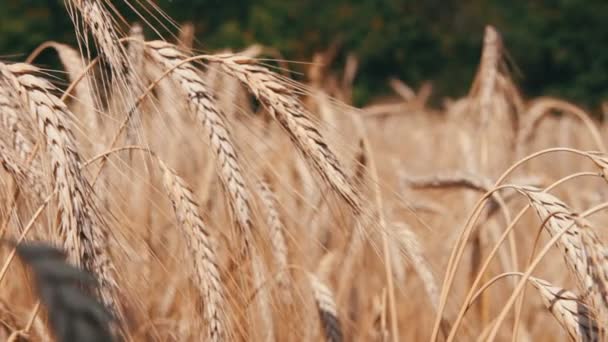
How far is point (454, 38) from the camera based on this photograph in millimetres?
16219

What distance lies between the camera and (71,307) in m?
0.58

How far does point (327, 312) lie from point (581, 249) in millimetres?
542

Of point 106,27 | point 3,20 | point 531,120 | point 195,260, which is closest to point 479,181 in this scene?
point 195,260

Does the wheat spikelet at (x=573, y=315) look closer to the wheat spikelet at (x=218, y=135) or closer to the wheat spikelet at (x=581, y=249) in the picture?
the wheat spikelet at (x=581, y=249)

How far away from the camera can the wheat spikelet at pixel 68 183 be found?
930mm

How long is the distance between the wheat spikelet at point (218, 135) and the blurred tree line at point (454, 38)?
37.7ft

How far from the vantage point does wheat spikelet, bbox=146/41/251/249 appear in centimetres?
115

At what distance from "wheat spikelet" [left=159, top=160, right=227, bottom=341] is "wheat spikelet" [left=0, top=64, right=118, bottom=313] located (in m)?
0.11

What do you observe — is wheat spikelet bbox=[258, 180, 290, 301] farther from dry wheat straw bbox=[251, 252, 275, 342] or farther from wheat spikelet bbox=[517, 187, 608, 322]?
wheat spikelet bbox=[517, 187, 608, 322]

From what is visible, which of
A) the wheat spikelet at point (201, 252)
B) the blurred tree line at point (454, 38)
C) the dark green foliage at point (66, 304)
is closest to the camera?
the dark green foliage at point (66, 304)

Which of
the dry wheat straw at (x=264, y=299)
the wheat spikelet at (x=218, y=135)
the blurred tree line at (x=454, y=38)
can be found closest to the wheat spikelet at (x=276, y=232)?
the dry wheat straw at (x=264, y=299)

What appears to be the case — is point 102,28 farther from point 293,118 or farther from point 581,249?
point 581,249

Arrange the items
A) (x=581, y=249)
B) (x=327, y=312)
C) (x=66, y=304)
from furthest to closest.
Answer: (x=327, y=312) < (x=581, y=249) < (x=66, y=304)

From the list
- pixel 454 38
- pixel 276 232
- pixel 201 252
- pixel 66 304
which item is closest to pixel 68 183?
pixel 201 252
